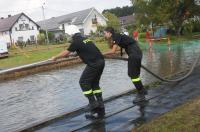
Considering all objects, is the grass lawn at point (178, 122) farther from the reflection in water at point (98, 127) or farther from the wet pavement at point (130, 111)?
the reflection in water at point (98, 127)

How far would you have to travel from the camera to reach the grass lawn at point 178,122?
6684mm

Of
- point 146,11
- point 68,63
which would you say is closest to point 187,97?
point 68,63

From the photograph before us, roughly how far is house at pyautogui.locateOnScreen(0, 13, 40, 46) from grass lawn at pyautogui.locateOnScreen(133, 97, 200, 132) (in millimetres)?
65527

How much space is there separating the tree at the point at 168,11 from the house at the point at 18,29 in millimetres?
28553

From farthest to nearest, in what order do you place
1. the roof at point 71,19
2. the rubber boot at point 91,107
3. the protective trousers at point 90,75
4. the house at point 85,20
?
1. the roof at point 71,19
2. the house at point 85,20
3. the rubber boot at point 91,107
4. the protective trousers at point 90,75

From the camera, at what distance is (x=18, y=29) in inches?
2899

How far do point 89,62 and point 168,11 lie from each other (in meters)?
38.0

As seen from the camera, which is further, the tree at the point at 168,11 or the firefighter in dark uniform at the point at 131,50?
the tree at the point at 168,11

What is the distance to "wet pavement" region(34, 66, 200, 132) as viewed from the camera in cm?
777

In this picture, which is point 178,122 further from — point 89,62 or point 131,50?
point 131,50

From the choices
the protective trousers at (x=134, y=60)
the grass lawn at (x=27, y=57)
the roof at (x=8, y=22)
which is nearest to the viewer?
the protective trousers at (x=134, y=60)

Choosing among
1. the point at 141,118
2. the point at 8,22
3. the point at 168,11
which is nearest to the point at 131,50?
the point at 141,118

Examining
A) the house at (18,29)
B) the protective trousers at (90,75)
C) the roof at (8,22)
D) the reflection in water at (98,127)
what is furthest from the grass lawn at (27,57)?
the roof at (8,22)

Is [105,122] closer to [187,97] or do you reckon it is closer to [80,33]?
[80,33]
